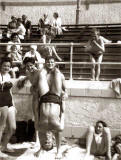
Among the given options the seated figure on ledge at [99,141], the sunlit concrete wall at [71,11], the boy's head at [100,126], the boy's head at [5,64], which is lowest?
the seated figure on ledge at [99,141]

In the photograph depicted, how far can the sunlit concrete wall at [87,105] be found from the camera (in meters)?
6.97

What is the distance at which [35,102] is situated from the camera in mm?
5543

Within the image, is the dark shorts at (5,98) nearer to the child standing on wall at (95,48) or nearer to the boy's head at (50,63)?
the boy's head at (50,63)

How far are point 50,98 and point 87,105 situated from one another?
2.02m

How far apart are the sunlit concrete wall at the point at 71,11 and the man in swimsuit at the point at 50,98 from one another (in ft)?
36.0

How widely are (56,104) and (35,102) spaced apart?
0.44m

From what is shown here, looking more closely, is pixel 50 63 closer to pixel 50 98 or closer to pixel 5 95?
pixel 50 98

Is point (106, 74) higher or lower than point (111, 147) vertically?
higher

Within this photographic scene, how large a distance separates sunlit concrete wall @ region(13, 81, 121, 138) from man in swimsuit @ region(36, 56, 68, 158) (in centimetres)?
172

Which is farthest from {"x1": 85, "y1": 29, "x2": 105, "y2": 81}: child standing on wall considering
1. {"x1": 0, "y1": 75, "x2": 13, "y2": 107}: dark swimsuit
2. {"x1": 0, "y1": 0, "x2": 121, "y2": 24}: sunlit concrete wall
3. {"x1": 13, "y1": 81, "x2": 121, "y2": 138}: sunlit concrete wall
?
{"x1": 0, "y1": 0, "x2": 121, "y2": 24}: sunlit concrete wall

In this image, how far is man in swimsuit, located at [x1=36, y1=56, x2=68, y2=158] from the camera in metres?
5.25

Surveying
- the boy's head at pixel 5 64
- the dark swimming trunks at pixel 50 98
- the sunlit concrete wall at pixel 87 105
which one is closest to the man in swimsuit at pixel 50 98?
the dark swimming trunks at pixel 50 98

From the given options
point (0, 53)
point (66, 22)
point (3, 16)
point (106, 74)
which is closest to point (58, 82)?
point (106, 74)

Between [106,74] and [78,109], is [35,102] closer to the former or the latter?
[78,109]
